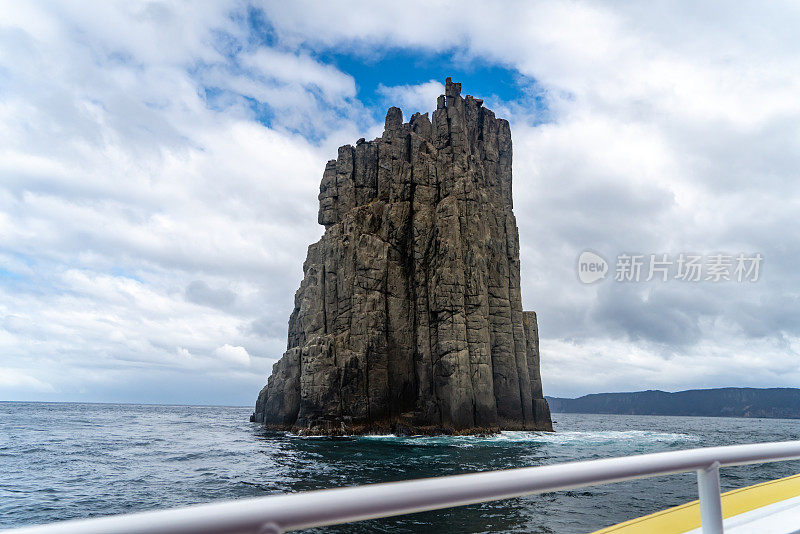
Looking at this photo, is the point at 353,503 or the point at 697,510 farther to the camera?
the point at 697,510

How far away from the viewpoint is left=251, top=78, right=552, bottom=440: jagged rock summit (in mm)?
53031

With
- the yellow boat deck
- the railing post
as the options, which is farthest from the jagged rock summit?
the railing post

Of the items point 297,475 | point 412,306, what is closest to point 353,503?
point 297,475

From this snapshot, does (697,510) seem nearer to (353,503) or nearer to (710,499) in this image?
(710,499)

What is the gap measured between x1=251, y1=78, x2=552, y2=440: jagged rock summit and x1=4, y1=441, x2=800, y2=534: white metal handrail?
50400 mm

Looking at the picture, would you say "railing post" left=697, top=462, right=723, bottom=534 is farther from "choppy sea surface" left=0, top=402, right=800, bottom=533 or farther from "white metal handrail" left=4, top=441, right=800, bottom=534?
"choppy sea surface" left=0, top=402, right=800, bottom=533

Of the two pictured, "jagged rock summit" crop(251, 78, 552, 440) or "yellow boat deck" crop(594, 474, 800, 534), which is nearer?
"yellow boat deck" crop(594, 474, 800, 534)

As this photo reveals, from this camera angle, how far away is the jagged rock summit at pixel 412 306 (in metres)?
53.0

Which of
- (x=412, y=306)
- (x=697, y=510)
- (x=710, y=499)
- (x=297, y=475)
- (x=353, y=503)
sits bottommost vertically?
(x=297, y=475)

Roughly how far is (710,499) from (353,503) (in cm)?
213

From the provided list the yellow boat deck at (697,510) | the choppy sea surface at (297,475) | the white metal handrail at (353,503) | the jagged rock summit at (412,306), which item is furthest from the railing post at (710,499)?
the jagged rock summit at (412,306)

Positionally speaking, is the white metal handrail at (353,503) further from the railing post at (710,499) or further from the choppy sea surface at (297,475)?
the choppy sea surface at (297,475)

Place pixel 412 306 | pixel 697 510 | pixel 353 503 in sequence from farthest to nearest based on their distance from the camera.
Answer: pixel 412 306, pixel 697 510, pixel 353 503

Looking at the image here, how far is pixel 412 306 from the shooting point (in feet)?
195
